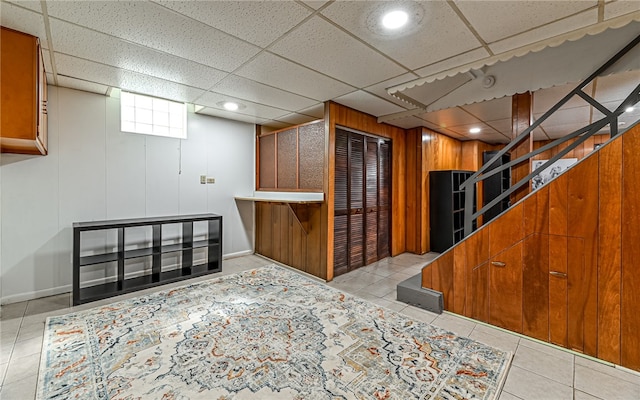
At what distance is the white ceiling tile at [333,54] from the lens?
2.17 metres

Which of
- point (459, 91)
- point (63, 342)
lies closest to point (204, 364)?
point (63, 342)

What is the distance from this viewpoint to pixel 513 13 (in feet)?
6.20

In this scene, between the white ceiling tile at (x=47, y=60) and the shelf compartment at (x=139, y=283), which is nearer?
the white ceiling tile at (x=47, y=60)

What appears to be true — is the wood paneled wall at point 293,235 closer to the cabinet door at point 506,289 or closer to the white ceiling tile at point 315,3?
the cabinet door at point 506,289

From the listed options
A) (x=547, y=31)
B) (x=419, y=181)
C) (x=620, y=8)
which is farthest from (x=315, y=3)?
(x=419, y=181)

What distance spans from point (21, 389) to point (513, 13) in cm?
420

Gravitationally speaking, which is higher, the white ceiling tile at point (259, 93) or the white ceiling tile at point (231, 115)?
the white ceiling tile at point (231, 115)

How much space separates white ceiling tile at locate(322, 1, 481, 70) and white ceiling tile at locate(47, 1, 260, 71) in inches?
37.1

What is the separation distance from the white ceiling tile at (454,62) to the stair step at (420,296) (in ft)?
7.85

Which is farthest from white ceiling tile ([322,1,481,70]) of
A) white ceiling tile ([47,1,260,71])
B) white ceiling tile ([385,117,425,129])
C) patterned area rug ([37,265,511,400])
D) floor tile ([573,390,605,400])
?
floor tile ([573,390,605,400])

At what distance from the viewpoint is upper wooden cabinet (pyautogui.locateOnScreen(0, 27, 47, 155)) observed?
2143mm

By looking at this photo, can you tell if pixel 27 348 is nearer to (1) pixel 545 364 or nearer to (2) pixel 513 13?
(1) pixel 545 364

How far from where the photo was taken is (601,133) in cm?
603

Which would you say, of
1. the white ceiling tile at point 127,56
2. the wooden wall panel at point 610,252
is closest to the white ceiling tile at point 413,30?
the wooden wall panel at point 610,252
